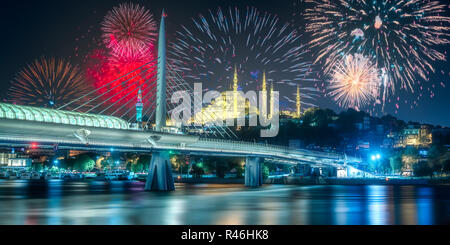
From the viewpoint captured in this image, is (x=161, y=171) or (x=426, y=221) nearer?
(x=426, y=221)

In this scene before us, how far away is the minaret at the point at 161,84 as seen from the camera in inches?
3104

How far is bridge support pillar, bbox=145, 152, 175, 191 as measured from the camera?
81750 mm

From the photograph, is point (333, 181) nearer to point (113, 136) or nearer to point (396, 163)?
point (396, 163)

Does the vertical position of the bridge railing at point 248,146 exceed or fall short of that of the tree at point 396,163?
it exceeds it

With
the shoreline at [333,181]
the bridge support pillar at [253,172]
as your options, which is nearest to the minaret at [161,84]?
the bridge support pillar at [253,172]

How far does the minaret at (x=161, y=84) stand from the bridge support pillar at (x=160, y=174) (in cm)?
566

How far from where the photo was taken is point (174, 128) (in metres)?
82.6

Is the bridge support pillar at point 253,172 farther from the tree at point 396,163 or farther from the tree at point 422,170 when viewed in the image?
the tree at point 396,163

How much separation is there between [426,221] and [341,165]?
111 m

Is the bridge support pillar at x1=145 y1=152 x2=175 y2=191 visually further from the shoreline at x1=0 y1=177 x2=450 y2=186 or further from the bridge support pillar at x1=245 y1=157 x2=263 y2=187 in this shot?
the shoreline at x1=0 y1=177 x2=450 y2=186

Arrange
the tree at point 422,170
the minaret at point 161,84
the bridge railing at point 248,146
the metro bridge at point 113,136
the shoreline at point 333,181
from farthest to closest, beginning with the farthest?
the tree at point 422,170, the shoreline at point 333,181, the bridge railing at point 248,146, the minaret at point 161,84, the metro bridge at point 113,136

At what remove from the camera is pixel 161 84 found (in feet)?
268

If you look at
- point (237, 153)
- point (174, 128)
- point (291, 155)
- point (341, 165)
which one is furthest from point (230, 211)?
point (341, 165)
